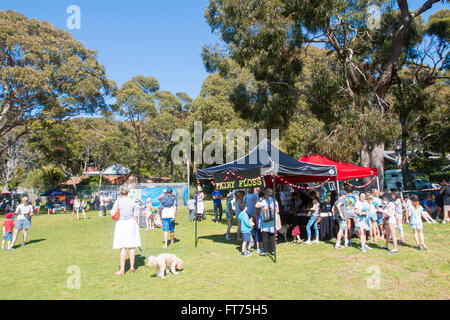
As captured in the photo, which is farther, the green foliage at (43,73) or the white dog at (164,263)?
the green foliage at (43,73)

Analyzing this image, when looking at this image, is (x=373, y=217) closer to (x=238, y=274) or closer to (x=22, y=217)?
(x=238, y=274)

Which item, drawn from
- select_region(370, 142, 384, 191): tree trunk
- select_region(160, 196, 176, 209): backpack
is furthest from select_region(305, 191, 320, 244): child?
select_region(370, 142, 384, 191): tree trunk

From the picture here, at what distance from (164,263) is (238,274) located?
154 centimetres

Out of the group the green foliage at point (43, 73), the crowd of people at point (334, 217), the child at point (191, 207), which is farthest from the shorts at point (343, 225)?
the green foliage at point (43, 73)

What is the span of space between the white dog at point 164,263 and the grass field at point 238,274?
0.16 m

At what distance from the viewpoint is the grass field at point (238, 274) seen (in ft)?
17.9

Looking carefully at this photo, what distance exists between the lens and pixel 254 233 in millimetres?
9750

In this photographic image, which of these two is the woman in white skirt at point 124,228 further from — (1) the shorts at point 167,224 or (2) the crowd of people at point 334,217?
(2) the crowd of people at point 334,217

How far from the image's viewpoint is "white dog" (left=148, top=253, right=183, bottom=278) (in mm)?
6438

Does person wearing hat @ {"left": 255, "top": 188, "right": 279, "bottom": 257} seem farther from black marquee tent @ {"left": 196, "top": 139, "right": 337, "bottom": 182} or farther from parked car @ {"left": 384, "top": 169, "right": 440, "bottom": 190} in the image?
parked car @ {"left": 384, "top": 169, "right": 440, "bottom": 190}

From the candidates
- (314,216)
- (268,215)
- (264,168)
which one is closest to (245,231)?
(268,215)

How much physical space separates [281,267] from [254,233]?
2.68m

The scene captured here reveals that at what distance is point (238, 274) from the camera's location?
6.61 m

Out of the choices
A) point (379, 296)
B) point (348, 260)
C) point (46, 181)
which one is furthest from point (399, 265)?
point (46, 181)
